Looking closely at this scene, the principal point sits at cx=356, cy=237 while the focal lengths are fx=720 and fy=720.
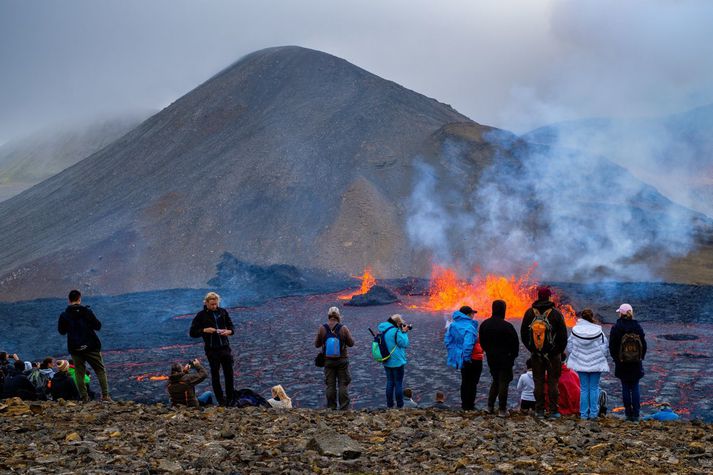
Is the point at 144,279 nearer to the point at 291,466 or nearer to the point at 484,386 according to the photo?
the point at 484,386

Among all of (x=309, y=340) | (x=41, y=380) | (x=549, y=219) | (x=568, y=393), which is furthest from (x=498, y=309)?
(x=549, y=219)

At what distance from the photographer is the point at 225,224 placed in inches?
2210

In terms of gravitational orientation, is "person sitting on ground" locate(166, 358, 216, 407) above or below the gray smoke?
below

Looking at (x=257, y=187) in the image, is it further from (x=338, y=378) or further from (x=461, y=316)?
(x=461, y=316)

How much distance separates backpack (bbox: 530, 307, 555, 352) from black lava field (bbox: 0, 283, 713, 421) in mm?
5367

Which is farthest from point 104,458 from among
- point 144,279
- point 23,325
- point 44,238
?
point 44,238

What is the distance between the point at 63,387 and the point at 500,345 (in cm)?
762

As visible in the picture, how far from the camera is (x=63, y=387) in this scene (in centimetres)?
1268

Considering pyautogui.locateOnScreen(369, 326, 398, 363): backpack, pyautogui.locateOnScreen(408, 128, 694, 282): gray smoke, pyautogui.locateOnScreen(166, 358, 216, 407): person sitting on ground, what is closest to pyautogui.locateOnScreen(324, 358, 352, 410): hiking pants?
pyautogui.locateOnScreen(369, 326, 398, 363): backpack

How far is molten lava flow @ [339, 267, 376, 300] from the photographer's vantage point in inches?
1602

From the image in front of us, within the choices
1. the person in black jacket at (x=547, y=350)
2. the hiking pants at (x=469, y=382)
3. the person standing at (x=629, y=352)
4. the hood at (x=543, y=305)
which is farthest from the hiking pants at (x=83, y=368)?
the person standing at (x=629, y=352)

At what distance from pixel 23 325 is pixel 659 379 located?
28895mm

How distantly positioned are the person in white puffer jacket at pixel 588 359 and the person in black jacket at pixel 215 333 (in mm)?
5498

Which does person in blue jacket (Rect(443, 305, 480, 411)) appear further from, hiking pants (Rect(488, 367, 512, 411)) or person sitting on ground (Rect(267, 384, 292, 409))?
person sitting on ground (Rect(267, 384, 292, 409))
